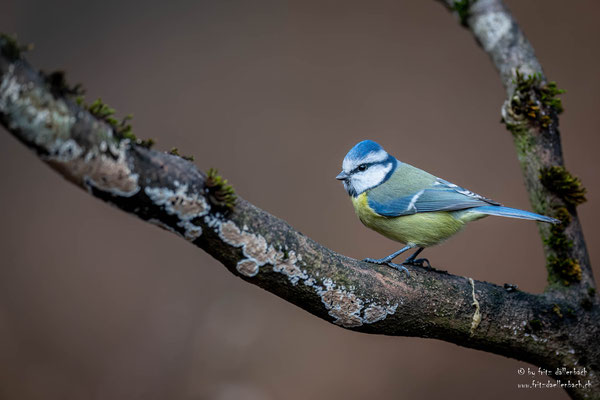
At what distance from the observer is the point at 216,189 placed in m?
0.96

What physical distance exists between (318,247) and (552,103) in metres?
0.98

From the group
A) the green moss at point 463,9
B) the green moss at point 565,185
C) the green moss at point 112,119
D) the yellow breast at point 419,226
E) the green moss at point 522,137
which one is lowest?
the green moss at point 112,119

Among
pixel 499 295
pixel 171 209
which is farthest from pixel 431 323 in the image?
pixel 171 209

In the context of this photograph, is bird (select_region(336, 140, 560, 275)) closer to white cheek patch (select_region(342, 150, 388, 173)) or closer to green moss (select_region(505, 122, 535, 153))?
white cheek patch (select_region(342, 150, 388, 173))

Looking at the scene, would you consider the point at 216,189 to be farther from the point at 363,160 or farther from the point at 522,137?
the point at 522,137

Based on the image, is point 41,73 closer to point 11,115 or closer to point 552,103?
point 11,115

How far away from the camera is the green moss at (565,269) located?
1.49 m

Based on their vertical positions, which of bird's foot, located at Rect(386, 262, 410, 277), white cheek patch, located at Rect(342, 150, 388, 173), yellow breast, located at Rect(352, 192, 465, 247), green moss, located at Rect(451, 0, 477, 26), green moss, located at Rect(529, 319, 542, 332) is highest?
green moss, located at Rect(451, 0, 477, 26)

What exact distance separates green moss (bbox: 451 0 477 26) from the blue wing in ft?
2.72

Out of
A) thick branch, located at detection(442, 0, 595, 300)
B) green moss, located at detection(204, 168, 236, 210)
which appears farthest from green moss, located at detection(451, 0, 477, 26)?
green moss, located at detection(204, 168, 236, 210)

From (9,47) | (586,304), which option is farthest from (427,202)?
(9,47)

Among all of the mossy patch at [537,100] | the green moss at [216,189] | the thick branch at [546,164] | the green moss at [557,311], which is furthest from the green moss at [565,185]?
the green moss at [216,189]

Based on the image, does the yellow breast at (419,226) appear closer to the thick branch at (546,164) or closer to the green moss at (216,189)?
the thick branch at (546,164)

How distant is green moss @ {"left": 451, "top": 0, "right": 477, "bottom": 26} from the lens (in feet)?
6.23
